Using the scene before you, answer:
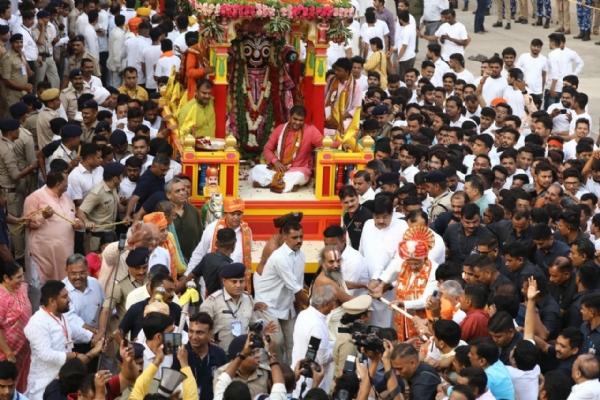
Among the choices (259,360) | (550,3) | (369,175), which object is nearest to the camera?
(259,360)

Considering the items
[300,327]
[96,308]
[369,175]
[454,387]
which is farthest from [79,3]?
[454,387]

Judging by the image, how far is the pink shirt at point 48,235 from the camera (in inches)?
467

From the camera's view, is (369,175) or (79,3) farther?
(79,3)

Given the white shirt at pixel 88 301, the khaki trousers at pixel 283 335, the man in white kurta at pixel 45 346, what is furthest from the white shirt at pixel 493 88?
the man in white kurta at pixel 45 346

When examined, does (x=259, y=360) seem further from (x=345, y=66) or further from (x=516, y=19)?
(x=516, y=19)

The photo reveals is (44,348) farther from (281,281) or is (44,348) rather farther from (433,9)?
(433,9)

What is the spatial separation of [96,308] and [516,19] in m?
19.4

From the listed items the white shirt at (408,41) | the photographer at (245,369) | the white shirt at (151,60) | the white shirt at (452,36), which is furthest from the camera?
the white shirt at (408,41)

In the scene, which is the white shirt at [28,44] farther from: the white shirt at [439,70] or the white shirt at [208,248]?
the white shirt at [208,248]

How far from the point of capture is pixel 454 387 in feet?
25.8

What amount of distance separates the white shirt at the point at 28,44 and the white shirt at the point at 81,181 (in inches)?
204

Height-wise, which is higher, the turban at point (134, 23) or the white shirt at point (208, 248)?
the turban at point (134, 23)

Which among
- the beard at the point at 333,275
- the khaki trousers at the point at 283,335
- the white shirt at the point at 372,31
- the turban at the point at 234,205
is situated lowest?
the khaki trousers at the point at 283,335

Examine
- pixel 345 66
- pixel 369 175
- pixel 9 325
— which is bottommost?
pixel 9 325
